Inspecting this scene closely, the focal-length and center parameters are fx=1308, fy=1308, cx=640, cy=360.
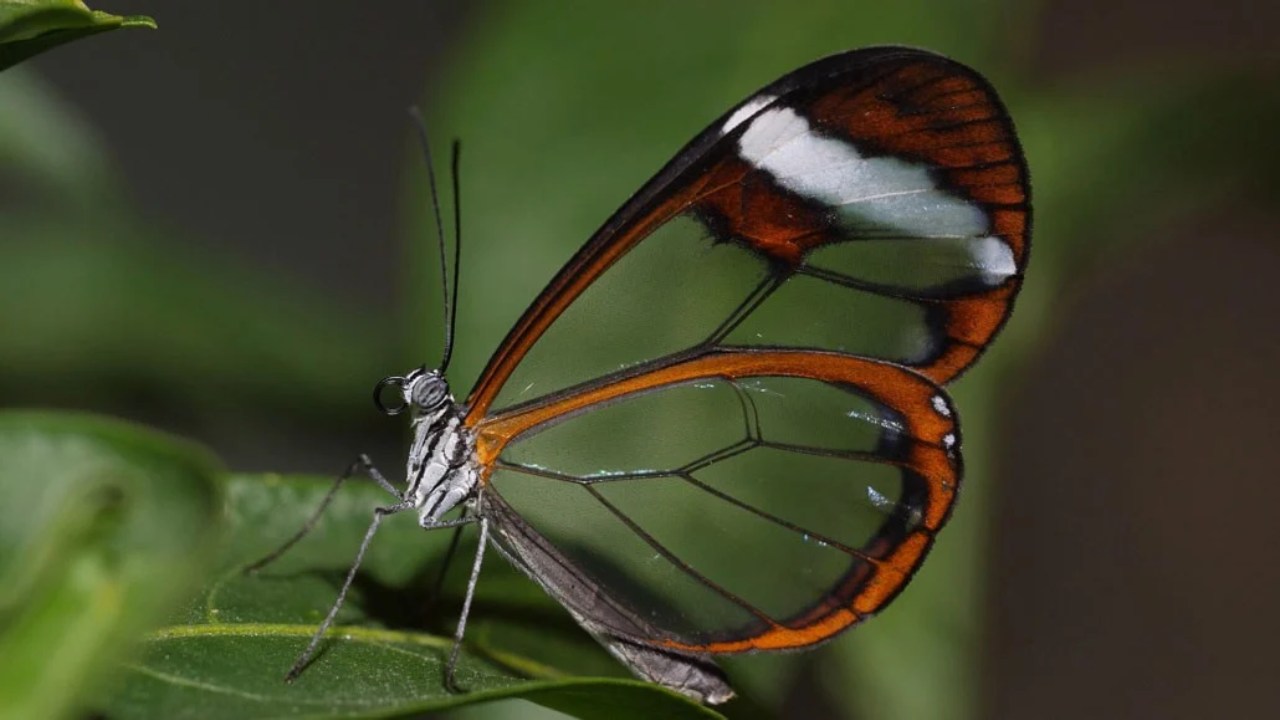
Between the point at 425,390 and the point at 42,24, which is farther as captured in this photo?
the point at 425,390

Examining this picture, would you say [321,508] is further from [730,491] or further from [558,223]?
[558,223]

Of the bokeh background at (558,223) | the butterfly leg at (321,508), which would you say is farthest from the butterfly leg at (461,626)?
the bokeh background at (558,223)

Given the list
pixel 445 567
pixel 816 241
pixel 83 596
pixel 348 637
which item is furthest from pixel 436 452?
pixel 83 596

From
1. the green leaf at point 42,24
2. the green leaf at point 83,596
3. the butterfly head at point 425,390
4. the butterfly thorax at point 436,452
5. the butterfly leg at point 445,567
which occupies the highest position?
the green leaf at point 42,24

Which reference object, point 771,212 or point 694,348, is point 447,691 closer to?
point 694,348

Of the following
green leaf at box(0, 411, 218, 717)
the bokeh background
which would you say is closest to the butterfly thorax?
the bokeh background

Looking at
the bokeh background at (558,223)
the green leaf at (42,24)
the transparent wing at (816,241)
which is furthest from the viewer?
the bokeh background at (558,223)

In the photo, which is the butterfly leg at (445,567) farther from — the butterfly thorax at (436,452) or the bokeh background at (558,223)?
the bokeh background at (558,223)
